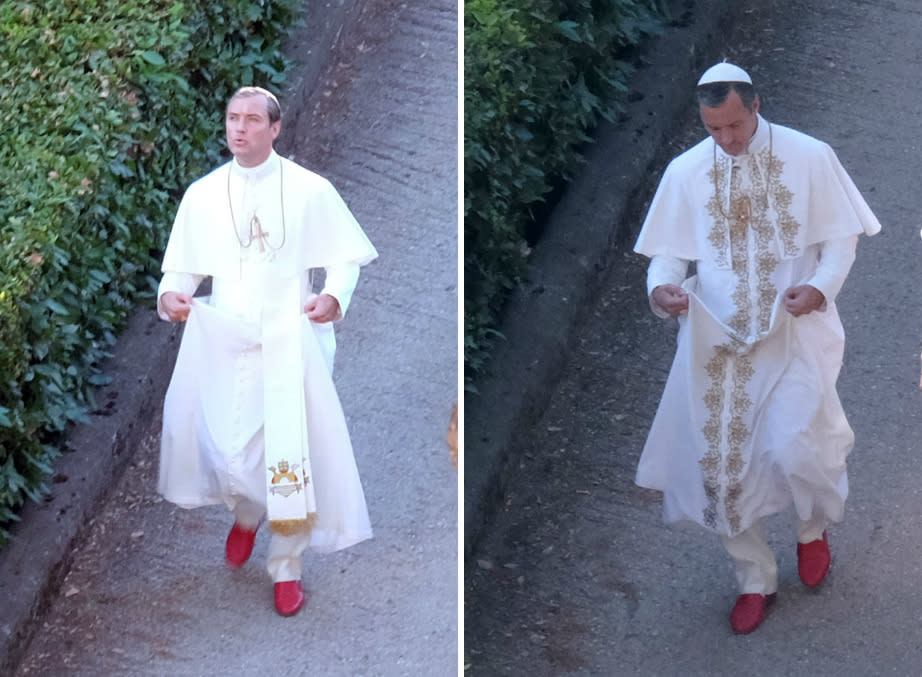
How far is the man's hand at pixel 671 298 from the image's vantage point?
A: 4117 millimetres

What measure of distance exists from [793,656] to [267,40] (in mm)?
2059

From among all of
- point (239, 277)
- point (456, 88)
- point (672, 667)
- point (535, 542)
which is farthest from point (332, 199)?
point (672, 667)

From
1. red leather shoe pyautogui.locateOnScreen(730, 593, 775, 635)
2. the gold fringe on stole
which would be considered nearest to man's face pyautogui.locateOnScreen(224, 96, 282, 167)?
the gold fringe on stole

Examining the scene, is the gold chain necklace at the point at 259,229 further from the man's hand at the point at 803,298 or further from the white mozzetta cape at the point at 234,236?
the man's hand at the point at 803,298

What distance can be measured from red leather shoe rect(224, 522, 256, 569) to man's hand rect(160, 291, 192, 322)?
0.60 metres

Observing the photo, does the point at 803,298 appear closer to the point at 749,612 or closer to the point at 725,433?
the point at 725,433

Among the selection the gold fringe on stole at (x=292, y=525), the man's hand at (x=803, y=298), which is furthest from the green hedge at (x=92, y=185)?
the man's hand at (x=803, y=298)

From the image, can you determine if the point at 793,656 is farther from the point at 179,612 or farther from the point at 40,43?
the point at 40,43

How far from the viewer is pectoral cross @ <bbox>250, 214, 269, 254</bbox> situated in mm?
4238

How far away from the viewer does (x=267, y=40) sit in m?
4.86

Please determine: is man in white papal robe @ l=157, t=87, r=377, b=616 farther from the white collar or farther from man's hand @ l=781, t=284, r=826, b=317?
man's hand @ l=781, t=284, r=826, b=317

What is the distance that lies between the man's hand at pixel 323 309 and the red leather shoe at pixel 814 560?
1200 millimetres

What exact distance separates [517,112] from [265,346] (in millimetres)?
1064

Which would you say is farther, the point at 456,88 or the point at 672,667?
the point at 456,88
